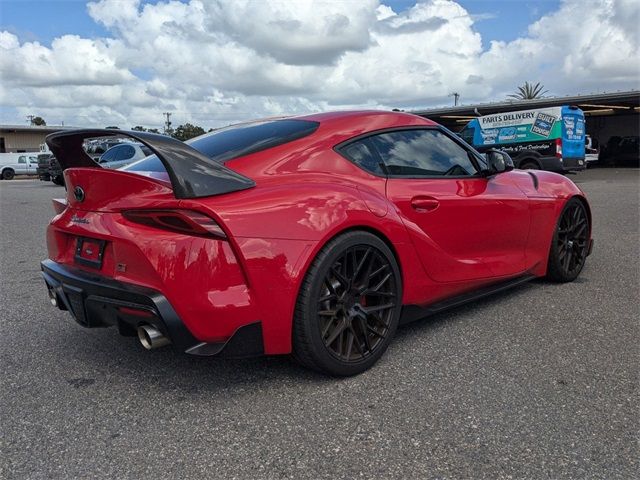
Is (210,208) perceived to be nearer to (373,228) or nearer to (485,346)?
(373,228)

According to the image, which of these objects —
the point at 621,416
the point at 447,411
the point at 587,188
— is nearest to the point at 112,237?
the point at 447,411

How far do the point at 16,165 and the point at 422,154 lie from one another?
36.7m

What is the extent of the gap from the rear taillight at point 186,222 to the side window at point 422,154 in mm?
1243

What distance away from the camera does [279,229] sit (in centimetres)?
254

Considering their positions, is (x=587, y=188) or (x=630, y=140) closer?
(x=587, y=188)

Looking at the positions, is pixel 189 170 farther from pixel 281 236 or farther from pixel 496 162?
pixel 496 162

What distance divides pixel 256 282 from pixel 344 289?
544 mm

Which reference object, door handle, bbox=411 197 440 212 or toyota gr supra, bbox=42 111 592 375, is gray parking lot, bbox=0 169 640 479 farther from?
door handle, bbox=411 197 440 212

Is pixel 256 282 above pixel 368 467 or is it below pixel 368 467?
above

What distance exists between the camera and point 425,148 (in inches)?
139

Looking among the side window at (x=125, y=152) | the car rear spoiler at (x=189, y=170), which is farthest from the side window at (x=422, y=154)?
the side window at (x=125, y=152)

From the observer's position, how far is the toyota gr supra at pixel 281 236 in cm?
241

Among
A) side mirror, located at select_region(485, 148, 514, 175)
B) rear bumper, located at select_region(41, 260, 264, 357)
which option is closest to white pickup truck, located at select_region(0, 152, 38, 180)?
rear bumper, located at select_region(41, 260, 264, 357)

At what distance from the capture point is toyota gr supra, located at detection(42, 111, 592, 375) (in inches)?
94.9
